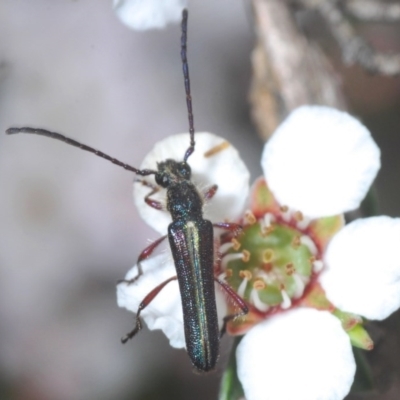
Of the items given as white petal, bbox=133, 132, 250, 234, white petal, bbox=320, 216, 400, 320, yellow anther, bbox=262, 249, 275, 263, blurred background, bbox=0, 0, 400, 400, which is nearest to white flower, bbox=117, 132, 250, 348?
white petal, bbox=133, 132, 250, 234

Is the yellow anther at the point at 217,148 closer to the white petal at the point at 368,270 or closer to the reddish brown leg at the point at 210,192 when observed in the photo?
the reddish brown leg at the point at 210,192

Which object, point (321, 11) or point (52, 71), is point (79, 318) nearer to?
point (52, 71)

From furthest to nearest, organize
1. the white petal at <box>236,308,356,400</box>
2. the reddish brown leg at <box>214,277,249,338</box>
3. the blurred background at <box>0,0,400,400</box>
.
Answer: the blurred background at <box>0,0,400,400</box> < the reddish brown leg at <box>214,277,249,338</box> < the white petal at <box>236,308,356,400</box>

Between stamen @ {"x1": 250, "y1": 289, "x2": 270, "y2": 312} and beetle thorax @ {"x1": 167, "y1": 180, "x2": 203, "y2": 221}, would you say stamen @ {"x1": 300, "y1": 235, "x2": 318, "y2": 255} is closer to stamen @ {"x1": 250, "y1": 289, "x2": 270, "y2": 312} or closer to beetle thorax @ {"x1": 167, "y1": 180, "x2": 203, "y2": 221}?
stamen @ {"x1": 250, "y1": 289, "x2": 270, "y2": 312}

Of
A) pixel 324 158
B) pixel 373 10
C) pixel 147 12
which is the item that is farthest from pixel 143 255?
pixel 373 10

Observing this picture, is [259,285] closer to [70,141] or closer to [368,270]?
[368,270]
